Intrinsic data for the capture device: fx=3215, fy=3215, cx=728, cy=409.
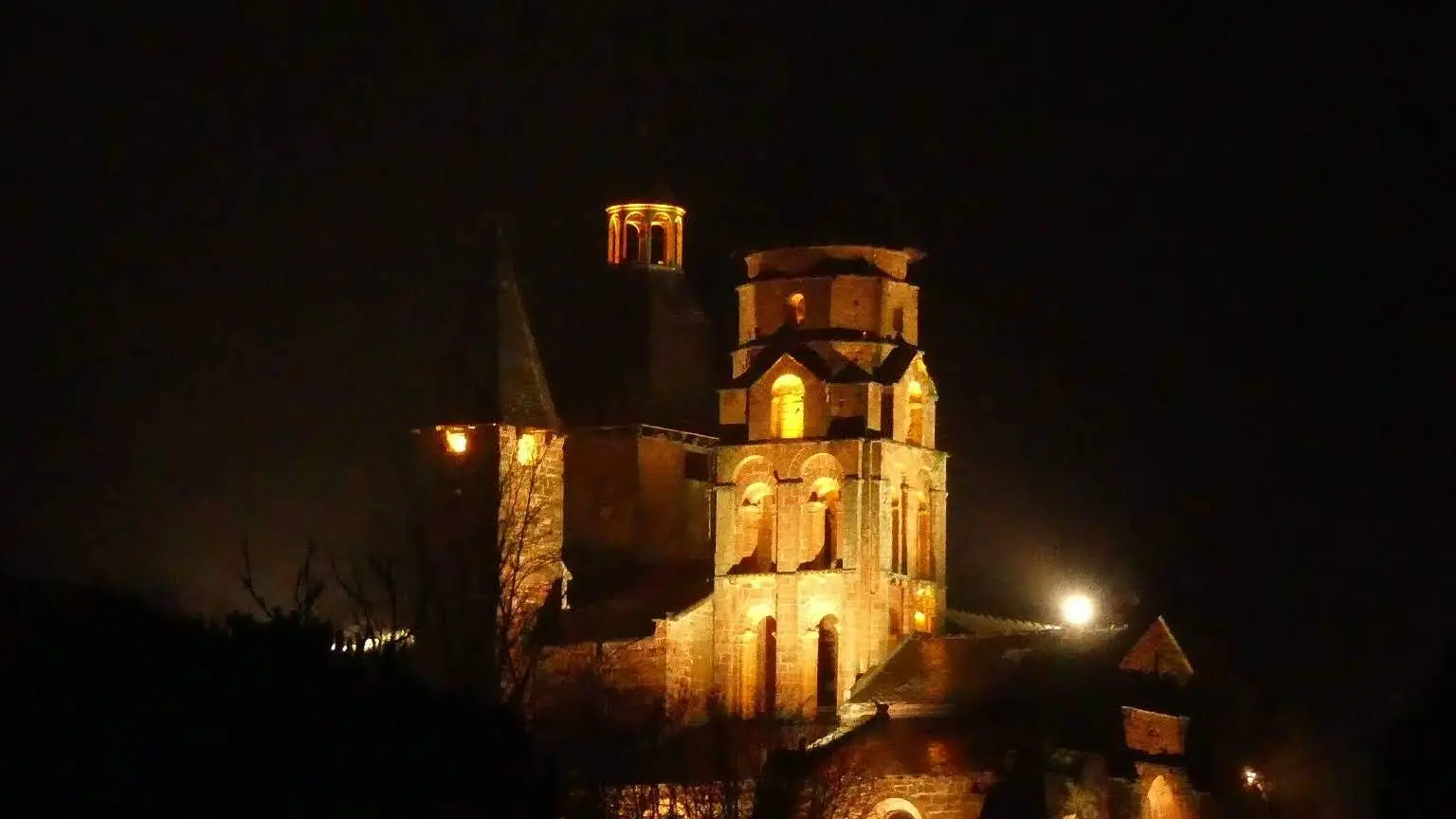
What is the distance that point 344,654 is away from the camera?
161 ft

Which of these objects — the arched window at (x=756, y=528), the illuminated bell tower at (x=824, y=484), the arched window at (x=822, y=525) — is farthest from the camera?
the arched window at (x=756, y=528)

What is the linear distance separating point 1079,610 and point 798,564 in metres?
6.63

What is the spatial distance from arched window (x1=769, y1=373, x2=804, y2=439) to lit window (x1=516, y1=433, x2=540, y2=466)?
5530mm

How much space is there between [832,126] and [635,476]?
381 inches

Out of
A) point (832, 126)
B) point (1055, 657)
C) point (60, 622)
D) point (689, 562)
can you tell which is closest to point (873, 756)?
point (1055, 657)

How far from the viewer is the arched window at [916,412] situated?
251 ft

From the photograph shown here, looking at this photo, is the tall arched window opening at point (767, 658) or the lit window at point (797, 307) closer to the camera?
the tall arched window opening at point (767, 658)

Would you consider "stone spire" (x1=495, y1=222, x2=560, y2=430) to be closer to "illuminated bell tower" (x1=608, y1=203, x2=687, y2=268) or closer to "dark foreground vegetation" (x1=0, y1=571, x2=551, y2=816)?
"illuminated bell tower" (x1=608, y1=203, x2=687, y2=268)

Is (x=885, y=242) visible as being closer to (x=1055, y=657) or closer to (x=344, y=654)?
(x=1055, y=657)

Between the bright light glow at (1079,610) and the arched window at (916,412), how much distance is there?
5209mm

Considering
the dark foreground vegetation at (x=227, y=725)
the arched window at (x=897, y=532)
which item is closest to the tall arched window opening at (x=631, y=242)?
the arched window at (x=897, y=532)

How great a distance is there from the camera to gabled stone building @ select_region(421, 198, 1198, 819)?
226 ft

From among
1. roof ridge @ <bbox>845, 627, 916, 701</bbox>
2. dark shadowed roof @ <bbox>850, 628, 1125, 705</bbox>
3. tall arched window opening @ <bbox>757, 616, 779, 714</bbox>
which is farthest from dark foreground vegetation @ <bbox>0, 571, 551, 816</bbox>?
tall arched window opening @ <bbox>757, 616, 779, 714</bbox>

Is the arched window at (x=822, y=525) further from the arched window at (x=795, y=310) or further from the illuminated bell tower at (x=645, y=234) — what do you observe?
the illuminated bell tower at (x=645, y=234)
